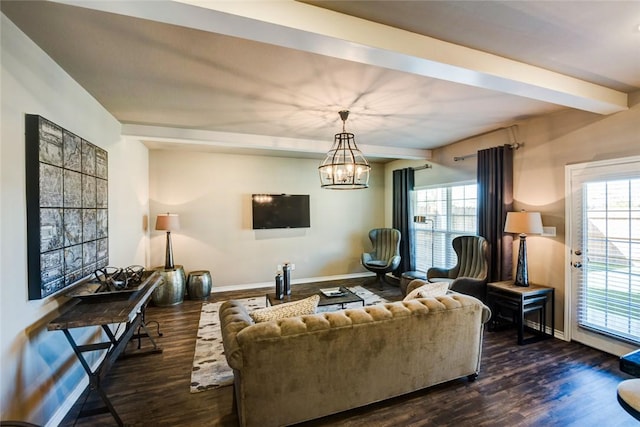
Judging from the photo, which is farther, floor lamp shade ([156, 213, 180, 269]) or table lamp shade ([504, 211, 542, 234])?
floor lamp shade ([156, 213, 180, 269])

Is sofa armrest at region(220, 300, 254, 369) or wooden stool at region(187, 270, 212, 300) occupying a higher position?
sofa armrest at region(220, 300, 254, 369)

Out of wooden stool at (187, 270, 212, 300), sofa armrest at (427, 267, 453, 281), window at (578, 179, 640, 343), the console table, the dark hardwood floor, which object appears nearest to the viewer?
the console table

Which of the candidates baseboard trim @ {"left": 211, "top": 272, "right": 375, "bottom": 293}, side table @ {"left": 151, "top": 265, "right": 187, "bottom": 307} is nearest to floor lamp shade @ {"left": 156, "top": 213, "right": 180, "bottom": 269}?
side table @ {"left": 151, "top": 265, "right": 187, "bottom": 307}

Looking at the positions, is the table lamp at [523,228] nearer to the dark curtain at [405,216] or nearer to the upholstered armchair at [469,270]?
the upholstered armchair at [469,270]

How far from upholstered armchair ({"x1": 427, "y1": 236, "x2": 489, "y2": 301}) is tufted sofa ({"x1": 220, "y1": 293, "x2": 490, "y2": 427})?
1529 millimetres

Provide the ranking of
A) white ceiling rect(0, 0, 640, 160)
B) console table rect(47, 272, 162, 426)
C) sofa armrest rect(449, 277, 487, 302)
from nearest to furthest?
1. white ceiling rect(0, 0, 640, 160)
2. console table rect(47, 272, 162, 426)
3. sofa armrest rect(449, 277, 487, 302)

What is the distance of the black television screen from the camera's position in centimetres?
567

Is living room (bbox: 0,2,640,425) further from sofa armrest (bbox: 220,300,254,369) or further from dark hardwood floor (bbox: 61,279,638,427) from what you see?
sofa armrest (bbox: 220,300,254,369)

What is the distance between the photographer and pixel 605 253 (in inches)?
119

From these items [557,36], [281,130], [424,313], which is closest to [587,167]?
[557,36]

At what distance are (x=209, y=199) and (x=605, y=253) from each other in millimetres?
5767

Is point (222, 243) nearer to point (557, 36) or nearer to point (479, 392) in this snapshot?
point (479, 392)

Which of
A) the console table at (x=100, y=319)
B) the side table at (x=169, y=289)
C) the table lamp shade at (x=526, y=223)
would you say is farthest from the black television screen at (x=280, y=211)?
the table lamp shade at (x=526, y=223)

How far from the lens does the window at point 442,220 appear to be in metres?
4.77
